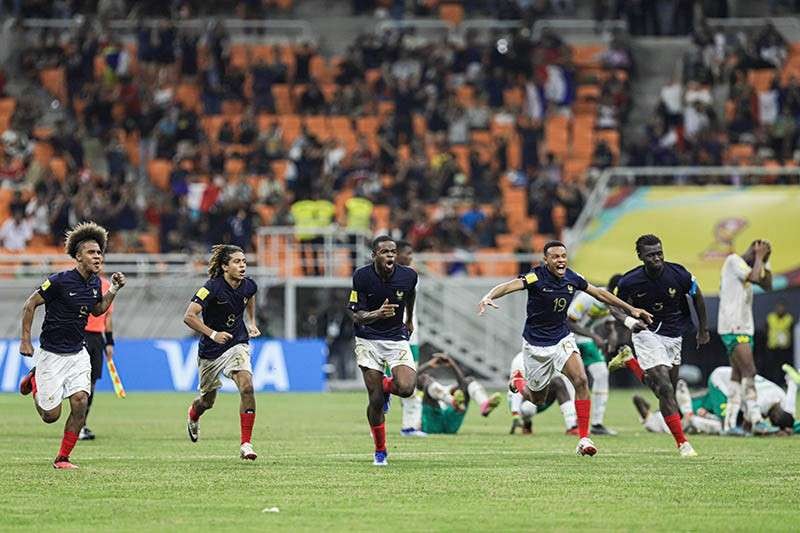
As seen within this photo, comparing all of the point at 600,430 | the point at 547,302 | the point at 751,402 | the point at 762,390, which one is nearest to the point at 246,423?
the point at 547,302

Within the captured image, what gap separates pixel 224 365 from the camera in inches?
722

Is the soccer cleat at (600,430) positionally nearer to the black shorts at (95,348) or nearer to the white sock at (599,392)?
the white sock at (599,392)

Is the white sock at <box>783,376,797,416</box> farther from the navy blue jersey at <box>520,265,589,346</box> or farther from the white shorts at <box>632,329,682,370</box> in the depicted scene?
the navy blue jersey at <box>520,265,589,346</box>

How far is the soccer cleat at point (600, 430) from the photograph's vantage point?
2300 centimetres

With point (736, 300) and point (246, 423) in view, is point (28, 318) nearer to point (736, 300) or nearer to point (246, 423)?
point (246, 423)

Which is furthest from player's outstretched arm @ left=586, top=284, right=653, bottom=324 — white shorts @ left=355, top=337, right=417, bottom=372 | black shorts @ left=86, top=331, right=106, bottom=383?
black shorts @ left=86, top=331, right=106, bottom=383

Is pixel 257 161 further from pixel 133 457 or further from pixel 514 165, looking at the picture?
pixel 133 457

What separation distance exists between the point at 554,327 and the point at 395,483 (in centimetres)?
427

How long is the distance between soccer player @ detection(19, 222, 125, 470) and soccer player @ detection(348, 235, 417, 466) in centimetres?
255

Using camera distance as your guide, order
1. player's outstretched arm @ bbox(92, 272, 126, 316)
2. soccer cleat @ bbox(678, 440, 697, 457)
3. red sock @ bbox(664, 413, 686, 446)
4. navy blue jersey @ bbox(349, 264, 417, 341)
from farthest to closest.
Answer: red sock @ bbox(664, 413, 686, 446) → soccer cleat @ bbox(678, 440, 697, 457) → navy blue jersey @ bbox(349, 264, 417, 341) → player's outstretched arm @ bbox(92, 272, 126, 316)

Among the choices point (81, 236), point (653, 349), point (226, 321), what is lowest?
point (653, 349)

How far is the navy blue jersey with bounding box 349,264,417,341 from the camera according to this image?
58.2 feet

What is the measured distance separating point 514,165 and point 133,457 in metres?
25.7

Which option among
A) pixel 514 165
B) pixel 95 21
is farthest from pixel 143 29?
pixel 514 165
